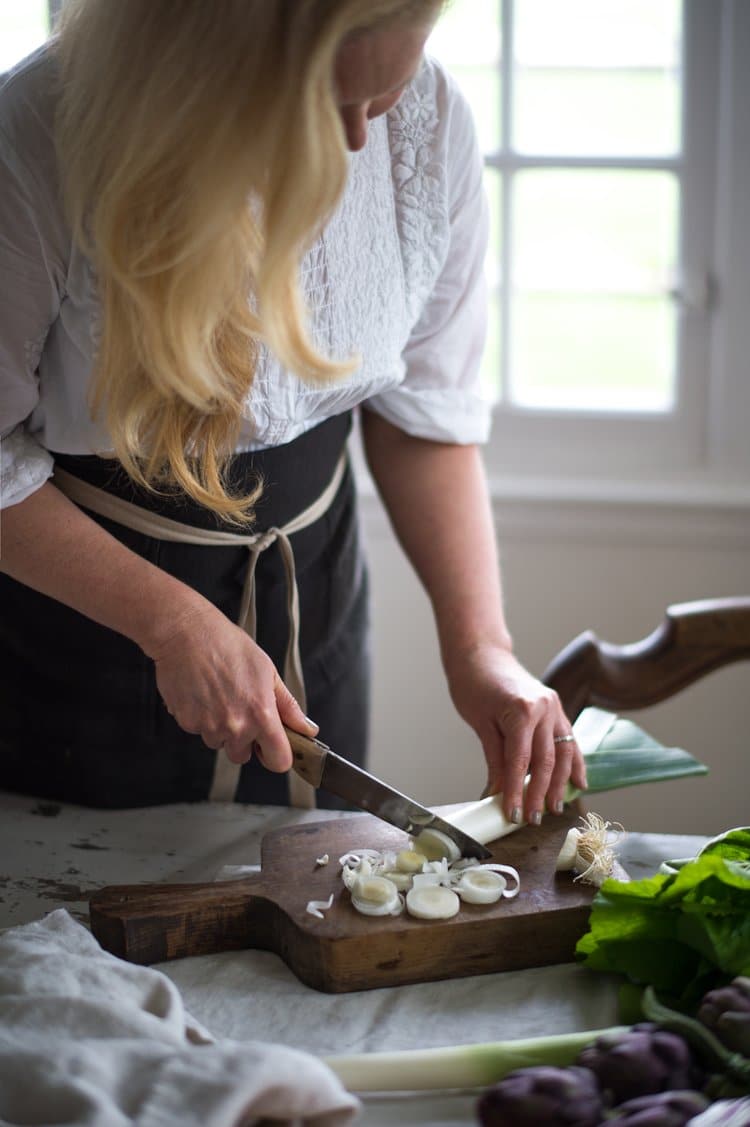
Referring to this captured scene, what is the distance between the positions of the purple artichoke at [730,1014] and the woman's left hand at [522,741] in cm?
30

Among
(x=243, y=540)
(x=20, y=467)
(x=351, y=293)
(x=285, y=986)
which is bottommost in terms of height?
(x=285, y=986)

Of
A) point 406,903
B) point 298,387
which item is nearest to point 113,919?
point 406,903

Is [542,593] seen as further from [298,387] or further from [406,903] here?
[406,903]

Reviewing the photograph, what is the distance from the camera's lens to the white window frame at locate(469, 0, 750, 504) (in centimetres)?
185

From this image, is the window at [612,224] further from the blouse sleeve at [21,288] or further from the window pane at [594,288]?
the blouse sleeve at [21,288]

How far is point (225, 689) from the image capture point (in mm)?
978

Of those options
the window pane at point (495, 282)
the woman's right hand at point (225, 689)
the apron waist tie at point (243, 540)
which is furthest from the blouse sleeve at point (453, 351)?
the window pane at point (495, 282)

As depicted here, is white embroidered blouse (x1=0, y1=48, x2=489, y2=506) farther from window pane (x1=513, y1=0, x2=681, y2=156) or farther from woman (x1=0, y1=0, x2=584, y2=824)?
window pane (x1=513, y1=0, x2=681, y2=156)

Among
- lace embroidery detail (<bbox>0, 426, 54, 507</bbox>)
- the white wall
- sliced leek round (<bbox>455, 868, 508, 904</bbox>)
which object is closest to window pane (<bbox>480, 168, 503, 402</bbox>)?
the white wall

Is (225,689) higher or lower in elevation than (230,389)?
lower

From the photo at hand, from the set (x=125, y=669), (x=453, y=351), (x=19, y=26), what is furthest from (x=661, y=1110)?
(x=19, y=26)

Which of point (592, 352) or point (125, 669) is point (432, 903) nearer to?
point (125, 669)

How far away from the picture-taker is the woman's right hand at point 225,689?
0.97m

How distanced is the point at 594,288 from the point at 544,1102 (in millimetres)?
1565
